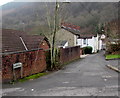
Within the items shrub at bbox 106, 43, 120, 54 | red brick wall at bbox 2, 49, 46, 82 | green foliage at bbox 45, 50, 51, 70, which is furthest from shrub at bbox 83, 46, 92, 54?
red brick wall at bbox 2, 49, 46, 82

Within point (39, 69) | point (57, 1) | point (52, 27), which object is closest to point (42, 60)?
point (39, 69)

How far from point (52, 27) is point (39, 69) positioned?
385 centimetres

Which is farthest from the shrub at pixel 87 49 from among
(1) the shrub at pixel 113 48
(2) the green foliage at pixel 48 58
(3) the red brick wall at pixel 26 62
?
(3) the red brick wall at pixel 26 62

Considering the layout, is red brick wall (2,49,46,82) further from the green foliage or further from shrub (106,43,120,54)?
shrub (106,43,120,54)

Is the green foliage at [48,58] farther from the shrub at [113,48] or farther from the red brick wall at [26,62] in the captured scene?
the shrub at [113,48]

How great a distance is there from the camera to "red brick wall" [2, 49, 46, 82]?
8386 mm

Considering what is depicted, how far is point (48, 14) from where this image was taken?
12.8 meters

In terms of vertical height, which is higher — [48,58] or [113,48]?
[113,48]

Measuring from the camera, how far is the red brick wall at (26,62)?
839cm

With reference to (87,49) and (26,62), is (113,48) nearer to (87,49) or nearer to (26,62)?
(87,49)

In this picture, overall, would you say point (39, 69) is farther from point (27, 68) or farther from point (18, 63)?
point (18, 63)

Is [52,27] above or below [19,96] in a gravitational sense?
above

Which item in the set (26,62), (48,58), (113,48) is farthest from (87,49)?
(26,62)

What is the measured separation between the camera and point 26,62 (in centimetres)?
1005
